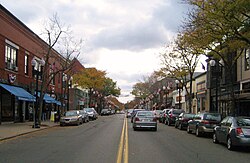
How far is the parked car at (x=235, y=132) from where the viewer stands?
14.5 meters

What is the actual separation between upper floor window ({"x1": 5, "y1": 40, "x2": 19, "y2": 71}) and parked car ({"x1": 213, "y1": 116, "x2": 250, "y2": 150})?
2181 cm

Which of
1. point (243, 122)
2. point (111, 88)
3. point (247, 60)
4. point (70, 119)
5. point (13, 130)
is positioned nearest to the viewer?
point (243, 122)

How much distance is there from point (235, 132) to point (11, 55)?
960 inches

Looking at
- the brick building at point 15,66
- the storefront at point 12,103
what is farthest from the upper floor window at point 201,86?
the storefront at point 12,103

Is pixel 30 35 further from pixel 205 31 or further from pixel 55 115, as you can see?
pixel 205 31

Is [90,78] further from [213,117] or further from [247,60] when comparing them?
[213,117]

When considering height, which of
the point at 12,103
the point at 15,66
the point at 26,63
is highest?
the point at 26,63

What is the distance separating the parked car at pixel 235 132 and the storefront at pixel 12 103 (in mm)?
19157

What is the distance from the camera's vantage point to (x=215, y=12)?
18.4 metres

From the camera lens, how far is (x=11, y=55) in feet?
109

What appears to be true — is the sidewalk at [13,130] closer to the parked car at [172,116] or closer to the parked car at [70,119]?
the parked car at [70,119]

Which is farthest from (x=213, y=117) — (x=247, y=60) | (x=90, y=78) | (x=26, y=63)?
(x=90, y=78)

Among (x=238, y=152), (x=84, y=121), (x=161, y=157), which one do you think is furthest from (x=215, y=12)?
(x=84, y=121)

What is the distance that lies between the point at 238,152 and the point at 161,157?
4.17 meters
